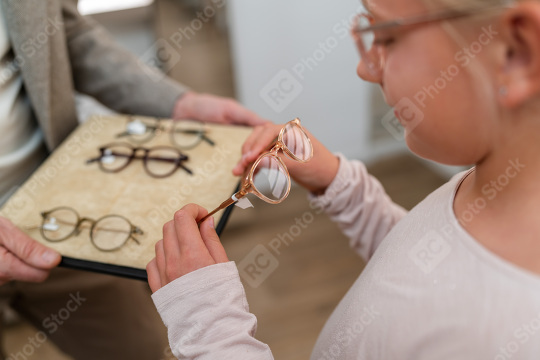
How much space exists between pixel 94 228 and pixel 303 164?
0.37 m

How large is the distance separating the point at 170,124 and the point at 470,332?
71 cm

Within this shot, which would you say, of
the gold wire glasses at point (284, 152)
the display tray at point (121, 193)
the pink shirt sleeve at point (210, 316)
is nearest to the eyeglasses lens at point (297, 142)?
the gold wire glasses at point (284, 152)

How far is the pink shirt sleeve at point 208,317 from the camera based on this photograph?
62 centimetres

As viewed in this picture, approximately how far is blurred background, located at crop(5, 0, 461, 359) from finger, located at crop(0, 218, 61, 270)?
65 centimetres

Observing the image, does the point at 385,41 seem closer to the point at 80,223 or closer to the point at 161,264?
the point at 161,264

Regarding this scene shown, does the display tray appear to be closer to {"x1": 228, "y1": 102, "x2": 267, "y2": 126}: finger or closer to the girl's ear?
{"x1": 228, "y1": 102, "x2": 267, "y2": 126}: finger

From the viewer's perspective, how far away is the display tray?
0.76 m

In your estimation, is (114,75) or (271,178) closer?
(271,178)

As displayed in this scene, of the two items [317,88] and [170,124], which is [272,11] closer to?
[317,88]

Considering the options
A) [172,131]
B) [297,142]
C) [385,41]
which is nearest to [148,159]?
[172,131]

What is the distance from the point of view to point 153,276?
68 cm

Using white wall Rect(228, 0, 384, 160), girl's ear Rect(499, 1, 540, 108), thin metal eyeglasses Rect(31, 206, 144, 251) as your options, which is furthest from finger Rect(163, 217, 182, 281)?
white wall Rect(228, 0, 384, 160)

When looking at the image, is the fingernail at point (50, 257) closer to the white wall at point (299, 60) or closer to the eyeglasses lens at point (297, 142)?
the eyeglasses lens at point (297, 142)

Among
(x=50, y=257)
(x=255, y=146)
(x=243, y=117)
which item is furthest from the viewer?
(x=243, y=117)
